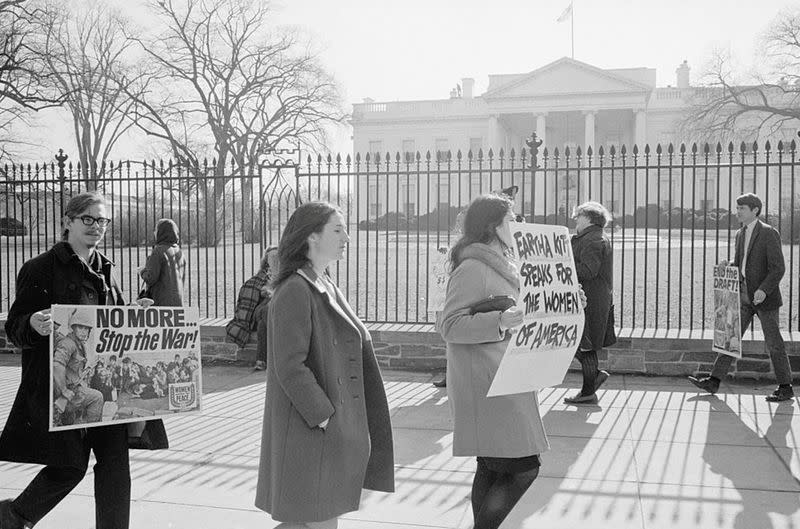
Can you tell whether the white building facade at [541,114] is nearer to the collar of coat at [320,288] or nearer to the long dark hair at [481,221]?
the long dark hair at [481,221]

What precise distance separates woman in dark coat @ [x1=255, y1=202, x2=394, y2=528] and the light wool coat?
385 millimetres

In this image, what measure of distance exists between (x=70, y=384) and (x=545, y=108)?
190 feet

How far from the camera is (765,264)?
661 centimetres

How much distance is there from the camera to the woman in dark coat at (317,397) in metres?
2.77

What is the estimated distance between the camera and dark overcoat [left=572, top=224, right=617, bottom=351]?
20.7 feet

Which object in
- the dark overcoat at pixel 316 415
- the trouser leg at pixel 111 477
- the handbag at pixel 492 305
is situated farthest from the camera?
the trouser leg at pixel 111 477

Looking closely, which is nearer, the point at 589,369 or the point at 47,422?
the point at 47,422

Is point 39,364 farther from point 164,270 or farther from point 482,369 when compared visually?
point 164,270

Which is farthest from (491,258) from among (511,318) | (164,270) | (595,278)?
(164,270)

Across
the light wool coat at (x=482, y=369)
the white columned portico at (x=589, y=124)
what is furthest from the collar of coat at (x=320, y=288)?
the white columned portico at (x=589, y=124)

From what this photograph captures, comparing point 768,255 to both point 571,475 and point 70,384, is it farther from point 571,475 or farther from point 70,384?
point 70,384

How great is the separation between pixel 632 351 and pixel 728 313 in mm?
1311

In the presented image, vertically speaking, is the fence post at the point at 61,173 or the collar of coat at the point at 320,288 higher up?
the fence post at the point at 61,173

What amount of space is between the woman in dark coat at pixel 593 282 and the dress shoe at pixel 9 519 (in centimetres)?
447
